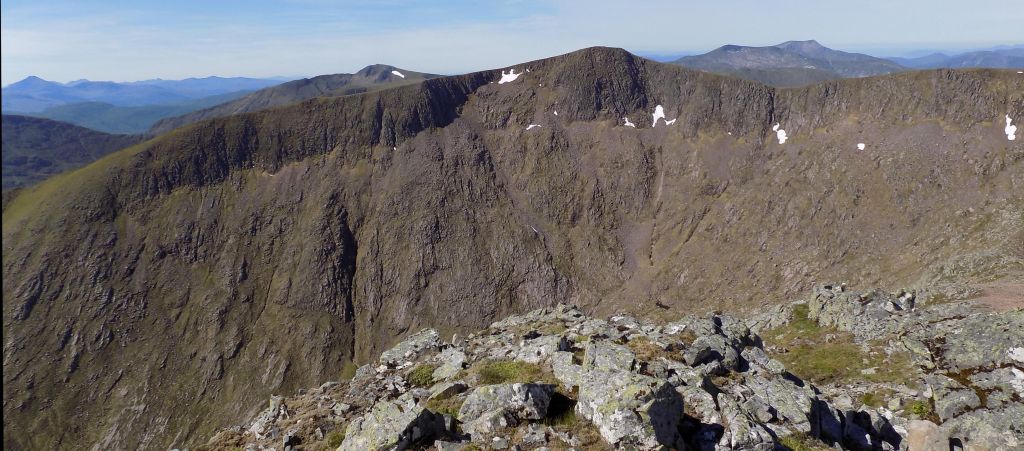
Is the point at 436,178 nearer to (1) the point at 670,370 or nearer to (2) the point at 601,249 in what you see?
(2) the point at 601,249

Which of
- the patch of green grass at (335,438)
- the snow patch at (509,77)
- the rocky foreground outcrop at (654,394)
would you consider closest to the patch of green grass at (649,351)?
the rocky foreground outcrop at (654,394)

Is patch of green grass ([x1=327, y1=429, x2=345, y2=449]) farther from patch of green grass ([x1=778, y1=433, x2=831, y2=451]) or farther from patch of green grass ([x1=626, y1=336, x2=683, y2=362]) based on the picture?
patch of green grass ([x1=778, y1=433, x2=831, y2=451])

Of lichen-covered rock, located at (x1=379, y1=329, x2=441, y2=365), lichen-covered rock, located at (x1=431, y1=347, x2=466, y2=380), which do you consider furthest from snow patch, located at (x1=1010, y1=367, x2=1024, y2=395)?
lichen-covered rock, located at (x1=379, y1=329, x2=441, y2=365)

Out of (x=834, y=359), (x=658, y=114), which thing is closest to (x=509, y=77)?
(x=658, y=114)

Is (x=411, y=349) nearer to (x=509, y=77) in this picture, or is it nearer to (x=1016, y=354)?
(x=1016, y=354)

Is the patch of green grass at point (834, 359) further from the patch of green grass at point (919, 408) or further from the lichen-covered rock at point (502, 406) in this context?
the lichen-covered rock at point (502, 406)

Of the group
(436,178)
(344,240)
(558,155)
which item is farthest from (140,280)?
(558,155)
